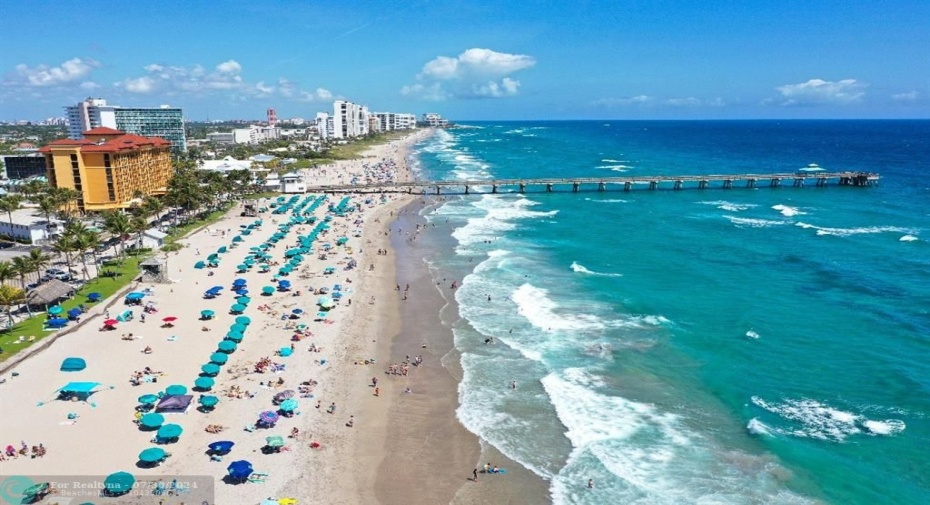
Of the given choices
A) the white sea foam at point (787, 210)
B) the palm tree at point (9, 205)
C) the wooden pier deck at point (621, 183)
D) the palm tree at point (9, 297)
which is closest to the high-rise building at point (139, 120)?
the wooden pier deck at point (621, 183)

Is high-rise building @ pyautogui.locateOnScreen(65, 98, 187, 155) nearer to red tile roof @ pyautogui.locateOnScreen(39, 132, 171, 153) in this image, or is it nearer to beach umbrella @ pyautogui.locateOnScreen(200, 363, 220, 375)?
red tile roof @ pyautogui.locateOnScreen(39, 132, 171, 153)

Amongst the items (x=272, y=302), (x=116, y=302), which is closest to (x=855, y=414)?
(x=272, y=302)

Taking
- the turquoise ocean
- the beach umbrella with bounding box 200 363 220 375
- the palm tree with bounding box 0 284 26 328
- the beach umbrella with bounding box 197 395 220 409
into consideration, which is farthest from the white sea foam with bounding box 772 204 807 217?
the palm tree with bounding box 0 284 26 328

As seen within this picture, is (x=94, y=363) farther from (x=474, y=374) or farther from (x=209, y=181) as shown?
(x=209, y=181)

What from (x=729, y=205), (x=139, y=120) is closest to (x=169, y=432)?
(x=729, y=205)

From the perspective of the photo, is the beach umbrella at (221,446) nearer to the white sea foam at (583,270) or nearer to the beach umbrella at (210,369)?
the beach umbrella at (210,369)
